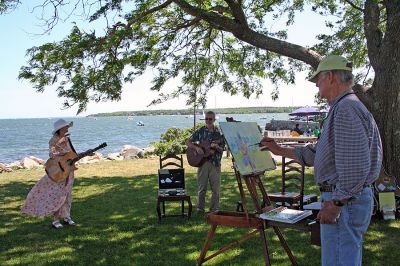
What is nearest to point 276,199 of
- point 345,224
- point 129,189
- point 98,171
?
point 345,224

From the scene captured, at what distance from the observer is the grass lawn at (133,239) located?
5.50m

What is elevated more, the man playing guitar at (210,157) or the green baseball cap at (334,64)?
the green baseball cap at (334,64)

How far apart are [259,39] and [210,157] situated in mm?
2633

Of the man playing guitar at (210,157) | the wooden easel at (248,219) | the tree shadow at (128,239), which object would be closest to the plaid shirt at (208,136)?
the man playing guitar at (210,157)

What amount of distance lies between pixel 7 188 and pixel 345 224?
35.2 feet

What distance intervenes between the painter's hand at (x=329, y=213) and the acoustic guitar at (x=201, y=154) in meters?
4.90

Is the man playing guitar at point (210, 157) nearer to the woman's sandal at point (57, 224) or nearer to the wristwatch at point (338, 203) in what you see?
the woman's sandal at point (57, 224)

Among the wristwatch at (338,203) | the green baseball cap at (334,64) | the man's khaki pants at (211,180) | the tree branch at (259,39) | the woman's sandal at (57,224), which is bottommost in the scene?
the woman's sandal at (57,224)

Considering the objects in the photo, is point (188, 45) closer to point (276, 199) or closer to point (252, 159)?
point (276, 199)

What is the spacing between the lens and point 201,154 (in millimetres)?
7812

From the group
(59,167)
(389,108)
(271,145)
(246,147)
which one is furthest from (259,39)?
(271,145)

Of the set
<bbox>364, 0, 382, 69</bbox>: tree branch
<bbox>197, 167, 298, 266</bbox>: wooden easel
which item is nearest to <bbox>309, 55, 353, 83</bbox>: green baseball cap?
<bbox>197, 167, 298, 266</bbox>: wooden easel

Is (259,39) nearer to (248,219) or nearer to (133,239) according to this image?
(133,239)

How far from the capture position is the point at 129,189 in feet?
36.0
